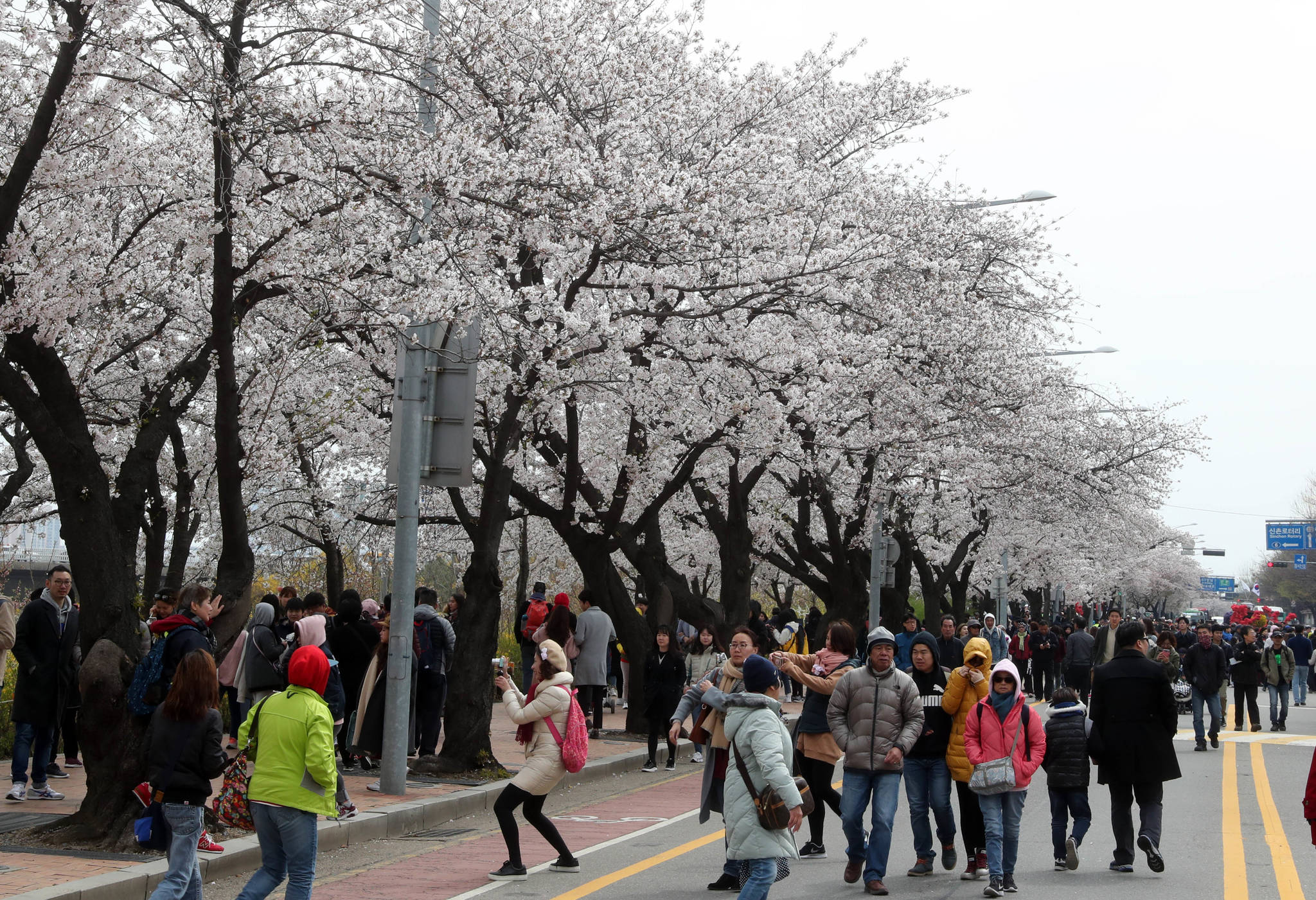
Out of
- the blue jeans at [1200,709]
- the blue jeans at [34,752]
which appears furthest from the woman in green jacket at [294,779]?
the blue jeans at [1200,709]

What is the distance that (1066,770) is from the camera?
9.50 m

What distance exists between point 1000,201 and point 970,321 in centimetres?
205

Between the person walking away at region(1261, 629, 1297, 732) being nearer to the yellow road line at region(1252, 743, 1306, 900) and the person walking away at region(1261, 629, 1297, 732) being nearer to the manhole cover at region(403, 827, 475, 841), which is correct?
the yellow road line at region(1252, 743, 1306, 900)

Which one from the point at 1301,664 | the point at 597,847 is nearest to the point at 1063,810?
the point at 597,847

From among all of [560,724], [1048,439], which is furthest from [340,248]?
[1048,439]

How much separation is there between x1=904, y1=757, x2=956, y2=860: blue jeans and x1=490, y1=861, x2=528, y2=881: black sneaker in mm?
2649

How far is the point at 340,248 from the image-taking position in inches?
509

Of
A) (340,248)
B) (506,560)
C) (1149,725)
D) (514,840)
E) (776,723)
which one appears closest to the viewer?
(776,723)

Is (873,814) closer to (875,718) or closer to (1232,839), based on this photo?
(875,718)

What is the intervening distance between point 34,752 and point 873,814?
6.70m

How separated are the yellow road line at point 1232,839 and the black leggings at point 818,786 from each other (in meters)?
2.63

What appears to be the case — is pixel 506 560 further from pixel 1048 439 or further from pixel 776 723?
pixel 776 723

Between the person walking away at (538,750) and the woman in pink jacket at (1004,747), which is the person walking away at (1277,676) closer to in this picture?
the woman in pink jacket at (1004,747)

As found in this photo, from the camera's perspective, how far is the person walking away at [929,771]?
30.3ft
